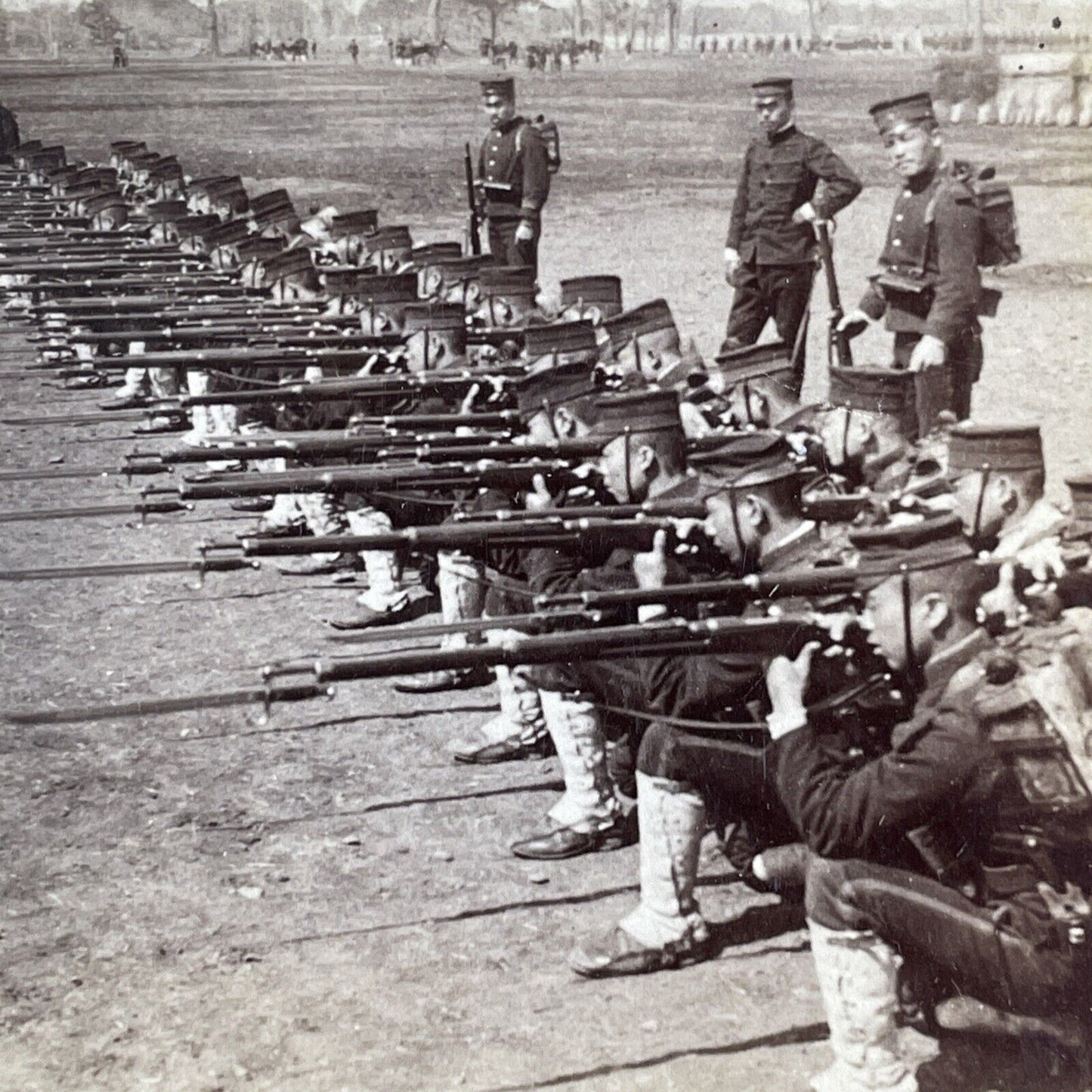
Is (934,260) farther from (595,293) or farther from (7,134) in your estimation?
(7,134)

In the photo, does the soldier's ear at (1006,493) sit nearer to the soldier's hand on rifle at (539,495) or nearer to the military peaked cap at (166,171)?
the soldier's hand on rifle at (539,495)

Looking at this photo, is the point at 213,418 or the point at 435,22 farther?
the point at 435,22

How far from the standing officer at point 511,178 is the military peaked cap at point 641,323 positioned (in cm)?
551

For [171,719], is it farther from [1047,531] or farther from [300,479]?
[1047,531]

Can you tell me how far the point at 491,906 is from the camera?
6.27 meters

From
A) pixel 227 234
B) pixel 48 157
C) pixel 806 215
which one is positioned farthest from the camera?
pixel 48 157

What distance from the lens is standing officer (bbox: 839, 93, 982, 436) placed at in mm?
8992

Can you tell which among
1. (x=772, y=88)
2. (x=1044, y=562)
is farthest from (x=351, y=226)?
(x=1044, y=562)

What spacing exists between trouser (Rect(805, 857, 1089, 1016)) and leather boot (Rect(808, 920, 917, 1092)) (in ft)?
0.15

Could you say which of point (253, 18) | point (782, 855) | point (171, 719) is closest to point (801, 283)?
point (171, 719)

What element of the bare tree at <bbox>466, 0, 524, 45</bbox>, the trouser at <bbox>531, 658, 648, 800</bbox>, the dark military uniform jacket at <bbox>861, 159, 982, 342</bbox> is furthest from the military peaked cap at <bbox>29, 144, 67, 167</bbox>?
the trouser at <bbox>531, 658, 648, 800</bbox>

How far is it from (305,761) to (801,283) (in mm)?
6385

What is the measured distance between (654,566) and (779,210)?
7.18 m

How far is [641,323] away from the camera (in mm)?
9297
